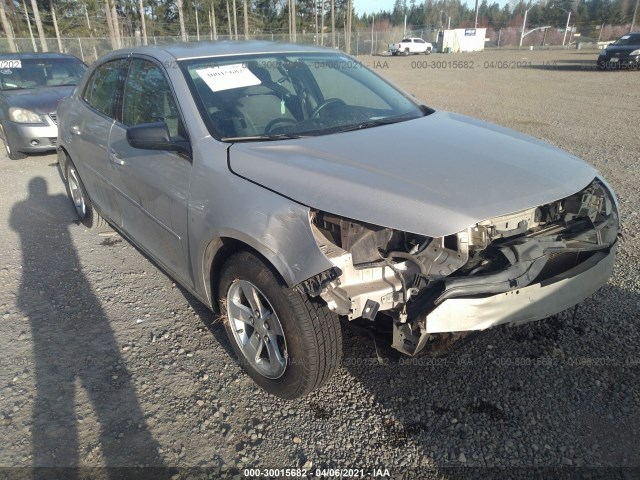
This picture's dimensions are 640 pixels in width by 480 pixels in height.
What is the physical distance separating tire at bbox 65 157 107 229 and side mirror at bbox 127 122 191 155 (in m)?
2.26

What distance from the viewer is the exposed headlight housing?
7238 millimetres

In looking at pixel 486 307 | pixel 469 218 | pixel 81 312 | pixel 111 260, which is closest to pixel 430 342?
pixel 486 307

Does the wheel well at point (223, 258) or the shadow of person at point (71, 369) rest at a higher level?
the wheel well at point (223, 258)

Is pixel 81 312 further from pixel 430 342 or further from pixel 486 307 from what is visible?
pixel 486 307

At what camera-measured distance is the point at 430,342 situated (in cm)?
238

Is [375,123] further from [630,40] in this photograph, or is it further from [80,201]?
[630,40]

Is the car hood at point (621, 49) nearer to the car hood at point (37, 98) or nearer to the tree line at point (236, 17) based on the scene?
the tree line at point (236, 17)

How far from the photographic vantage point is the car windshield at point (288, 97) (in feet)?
9.04

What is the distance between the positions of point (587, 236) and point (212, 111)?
2.15 meters

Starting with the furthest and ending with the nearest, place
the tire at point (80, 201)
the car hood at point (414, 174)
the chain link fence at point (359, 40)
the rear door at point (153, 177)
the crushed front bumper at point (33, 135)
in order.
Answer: the chain link fence at point (359, 40)
the crushed front bumper at point (33, 135)
the tire at point (80, 201)
the rear door at point (153, 177)
the car hood at point (414, 174)

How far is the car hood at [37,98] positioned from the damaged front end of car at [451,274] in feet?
22.0

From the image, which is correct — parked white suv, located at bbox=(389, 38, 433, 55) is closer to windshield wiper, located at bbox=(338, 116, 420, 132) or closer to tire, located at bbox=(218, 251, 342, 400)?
windshield wiper, located at bbox=(338, 116, 420, 132)

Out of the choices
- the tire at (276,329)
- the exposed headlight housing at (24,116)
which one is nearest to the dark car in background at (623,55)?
the exposed headlight housing at (24,116)

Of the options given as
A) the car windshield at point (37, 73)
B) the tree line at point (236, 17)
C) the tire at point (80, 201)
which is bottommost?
the tire at point (80, 201)
